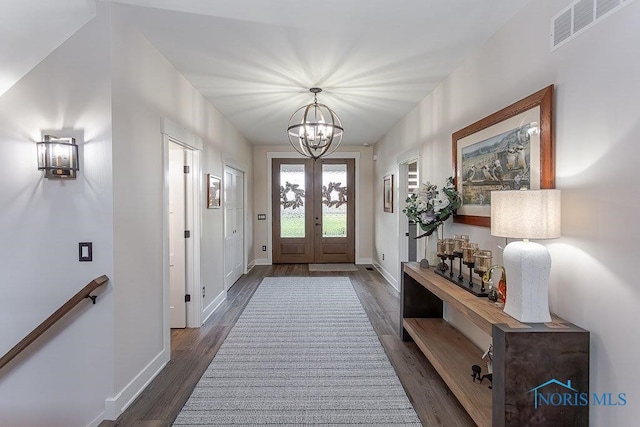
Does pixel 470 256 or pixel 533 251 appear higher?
pixel 533 251

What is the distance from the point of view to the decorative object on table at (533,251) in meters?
1.65

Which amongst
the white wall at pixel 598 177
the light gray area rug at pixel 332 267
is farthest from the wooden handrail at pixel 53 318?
the light gray area rug at pixel 332 267

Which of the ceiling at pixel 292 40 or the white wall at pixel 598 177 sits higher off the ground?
the ceiling at pixel 292 40

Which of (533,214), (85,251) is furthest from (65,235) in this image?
(533,214)

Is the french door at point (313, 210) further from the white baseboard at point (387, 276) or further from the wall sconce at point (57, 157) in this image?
the wall sconce at point (57, 157)

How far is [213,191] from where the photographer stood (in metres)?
4.21

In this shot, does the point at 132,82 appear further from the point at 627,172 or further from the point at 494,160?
the point at 627,172

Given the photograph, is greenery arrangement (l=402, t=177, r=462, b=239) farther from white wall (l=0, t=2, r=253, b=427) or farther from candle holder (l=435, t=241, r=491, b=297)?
white wall (l=0, t=2, r=253, b=427)

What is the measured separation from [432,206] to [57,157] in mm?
2858

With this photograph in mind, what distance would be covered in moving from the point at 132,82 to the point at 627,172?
116 inches

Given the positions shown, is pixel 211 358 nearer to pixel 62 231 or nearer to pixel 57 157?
pixel 62 231

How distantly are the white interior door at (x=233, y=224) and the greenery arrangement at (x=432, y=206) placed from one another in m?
2.95

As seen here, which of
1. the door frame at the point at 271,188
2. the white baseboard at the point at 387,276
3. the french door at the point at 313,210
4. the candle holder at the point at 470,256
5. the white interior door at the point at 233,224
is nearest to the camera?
the candle holder at the point at 470,256

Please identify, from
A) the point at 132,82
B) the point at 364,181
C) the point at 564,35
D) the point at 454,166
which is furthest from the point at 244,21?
the point at 364,181
